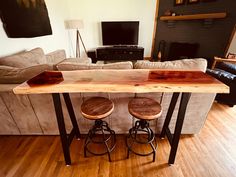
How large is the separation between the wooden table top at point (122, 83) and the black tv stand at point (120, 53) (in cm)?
354

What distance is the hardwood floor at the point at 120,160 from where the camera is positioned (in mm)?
1347

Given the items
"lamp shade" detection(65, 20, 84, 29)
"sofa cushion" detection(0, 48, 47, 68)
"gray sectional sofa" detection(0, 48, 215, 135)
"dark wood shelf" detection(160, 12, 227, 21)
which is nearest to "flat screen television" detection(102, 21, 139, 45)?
"lamp shade" detection(65, 20, 84, 29)

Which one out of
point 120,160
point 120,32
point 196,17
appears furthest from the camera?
point 120,32

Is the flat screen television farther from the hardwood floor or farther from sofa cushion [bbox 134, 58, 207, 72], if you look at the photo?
the hardwood floor

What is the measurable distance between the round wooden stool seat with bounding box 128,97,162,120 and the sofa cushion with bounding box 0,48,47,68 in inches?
70.1

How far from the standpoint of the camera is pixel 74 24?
13.1 ft

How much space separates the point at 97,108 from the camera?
4.08 ft

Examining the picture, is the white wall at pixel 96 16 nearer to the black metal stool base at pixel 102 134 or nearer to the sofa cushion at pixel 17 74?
the sofa cushion at pixel 17 74

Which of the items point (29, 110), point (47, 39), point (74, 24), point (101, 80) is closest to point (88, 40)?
point (74, 24)

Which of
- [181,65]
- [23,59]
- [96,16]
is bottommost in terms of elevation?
[23,59]

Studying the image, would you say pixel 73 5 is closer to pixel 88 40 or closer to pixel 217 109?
pixel 88 40

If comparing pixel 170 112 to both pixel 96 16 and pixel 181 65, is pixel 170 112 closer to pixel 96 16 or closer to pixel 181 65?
pixel 181 65

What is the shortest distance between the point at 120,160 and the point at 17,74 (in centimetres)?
138

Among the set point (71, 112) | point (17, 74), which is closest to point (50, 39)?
point (17, 74)
